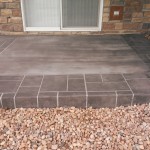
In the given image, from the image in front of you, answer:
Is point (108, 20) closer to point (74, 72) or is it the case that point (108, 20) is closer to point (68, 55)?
point (68, 55)

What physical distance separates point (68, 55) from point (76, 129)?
5.67 feet

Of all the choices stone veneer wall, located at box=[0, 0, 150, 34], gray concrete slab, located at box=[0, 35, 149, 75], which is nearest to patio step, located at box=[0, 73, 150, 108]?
gray concrete slab, located at box=[0, 35, 149, 75]

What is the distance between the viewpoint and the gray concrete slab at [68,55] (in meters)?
3.00

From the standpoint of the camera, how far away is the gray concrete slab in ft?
9.84

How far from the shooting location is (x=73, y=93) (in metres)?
2.42

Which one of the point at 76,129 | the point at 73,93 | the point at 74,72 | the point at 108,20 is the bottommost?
the point at 76,129

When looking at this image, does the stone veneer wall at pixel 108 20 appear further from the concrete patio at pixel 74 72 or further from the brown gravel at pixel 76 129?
the brown gravel at pixel 76 129

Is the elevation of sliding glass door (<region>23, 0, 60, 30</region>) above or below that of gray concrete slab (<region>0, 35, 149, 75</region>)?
above

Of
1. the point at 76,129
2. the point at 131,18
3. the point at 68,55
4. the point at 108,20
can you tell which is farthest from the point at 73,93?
the point at 131,18

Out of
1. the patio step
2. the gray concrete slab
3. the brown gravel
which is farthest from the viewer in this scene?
the gray concrete slab

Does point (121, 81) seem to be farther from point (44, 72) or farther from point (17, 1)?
point (17, 1)

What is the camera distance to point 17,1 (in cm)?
430

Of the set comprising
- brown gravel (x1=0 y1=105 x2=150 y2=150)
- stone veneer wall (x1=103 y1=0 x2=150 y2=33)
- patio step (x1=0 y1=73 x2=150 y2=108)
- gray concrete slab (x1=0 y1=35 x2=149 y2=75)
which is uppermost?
stone veneer wall (x1=103 y1=0 x2=150 y2=33)

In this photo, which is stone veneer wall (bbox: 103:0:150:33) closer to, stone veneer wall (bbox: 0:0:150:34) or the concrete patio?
stone veneer wall (bbox: 0:0:150:34)
